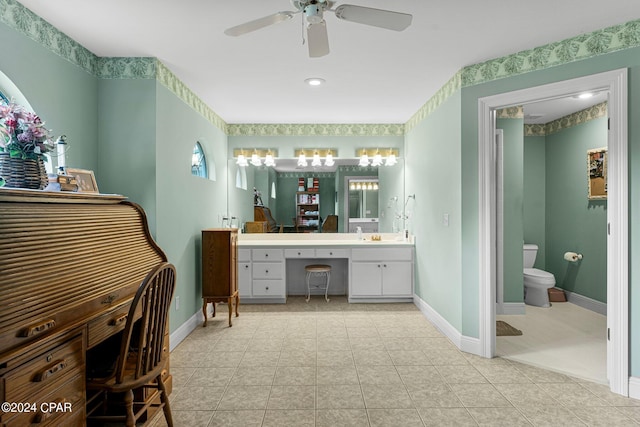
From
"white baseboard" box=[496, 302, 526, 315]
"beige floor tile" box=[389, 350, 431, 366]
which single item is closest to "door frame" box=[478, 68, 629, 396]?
"beige floor tile" box=[389, 350, 431, 366]

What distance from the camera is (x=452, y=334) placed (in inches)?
122

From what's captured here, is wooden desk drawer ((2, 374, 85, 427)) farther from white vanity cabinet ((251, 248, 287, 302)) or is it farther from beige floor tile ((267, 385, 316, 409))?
white vanity cabinet ((251, 248, 287, 302))

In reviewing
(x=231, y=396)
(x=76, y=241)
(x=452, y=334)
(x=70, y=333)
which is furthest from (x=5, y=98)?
→ (x=452, y=334)

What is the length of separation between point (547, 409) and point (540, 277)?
95.1 inches

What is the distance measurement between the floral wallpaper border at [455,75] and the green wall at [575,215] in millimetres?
1970

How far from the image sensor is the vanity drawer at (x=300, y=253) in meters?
4.26

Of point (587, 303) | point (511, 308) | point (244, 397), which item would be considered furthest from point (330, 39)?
point (587, 303)

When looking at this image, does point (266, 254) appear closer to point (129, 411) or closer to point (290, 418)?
point (290, 418)

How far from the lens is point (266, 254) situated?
424 centimetres

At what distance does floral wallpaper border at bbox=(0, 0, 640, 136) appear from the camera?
210 centimetres

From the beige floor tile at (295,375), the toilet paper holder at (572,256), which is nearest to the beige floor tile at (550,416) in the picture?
the beige floor tile at (295,375)

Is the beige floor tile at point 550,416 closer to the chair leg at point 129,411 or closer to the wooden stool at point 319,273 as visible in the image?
the chair leg at point 129,411

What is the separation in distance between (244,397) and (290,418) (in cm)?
39

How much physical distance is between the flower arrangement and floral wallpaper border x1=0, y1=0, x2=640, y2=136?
810 mm
